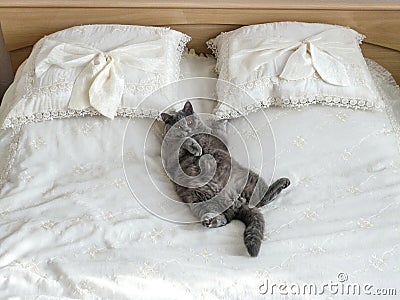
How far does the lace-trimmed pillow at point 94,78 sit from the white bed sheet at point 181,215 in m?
0.05

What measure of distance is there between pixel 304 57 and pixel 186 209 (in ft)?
2.10

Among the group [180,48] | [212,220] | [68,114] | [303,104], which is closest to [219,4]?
→ [180,48]

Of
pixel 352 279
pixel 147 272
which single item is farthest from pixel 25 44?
pixel 352 279

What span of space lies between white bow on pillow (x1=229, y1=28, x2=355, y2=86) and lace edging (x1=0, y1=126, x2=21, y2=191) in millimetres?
715

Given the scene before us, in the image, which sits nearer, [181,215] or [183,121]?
[181,215]

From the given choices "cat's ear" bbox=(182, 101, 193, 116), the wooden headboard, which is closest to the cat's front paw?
"cat's ear" bbox=(182, 101, 193, 116)

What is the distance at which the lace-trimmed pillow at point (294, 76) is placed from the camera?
6.15 feet

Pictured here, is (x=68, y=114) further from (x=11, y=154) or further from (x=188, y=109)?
(x=188, y=109)

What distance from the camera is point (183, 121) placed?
175cm

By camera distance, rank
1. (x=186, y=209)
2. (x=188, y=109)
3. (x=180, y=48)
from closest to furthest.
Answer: (x=186, y=209) → (x=188, y=109) → (x=180, y=48)

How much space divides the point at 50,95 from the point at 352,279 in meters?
1.08

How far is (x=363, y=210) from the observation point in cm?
160

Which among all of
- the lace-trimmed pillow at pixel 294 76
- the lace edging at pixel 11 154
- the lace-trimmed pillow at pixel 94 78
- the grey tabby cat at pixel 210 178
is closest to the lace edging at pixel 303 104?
the lace-trimmed pillow at pixel 294 76

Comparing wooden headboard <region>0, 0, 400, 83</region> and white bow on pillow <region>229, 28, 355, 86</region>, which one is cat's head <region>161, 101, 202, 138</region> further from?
wooden headboard <region>0, 0, 400, 83</region>
